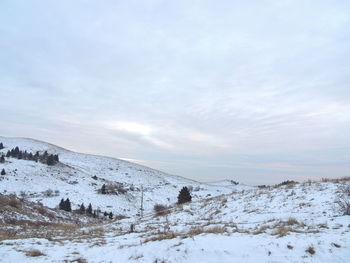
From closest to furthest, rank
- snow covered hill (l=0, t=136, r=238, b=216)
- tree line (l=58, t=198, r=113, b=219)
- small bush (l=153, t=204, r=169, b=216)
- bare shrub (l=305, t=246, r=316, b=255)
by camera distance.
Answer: bare shrub (l=305, t=246, r=316, b=255) → small bush (l=153, t=204, r=169, b=216) → tree line (l=58, t=198, r=113, b=219) → snow covered hill (l=0, t=136, r=238, b=216)

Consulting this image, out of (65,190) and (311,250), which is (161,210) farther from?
Result: (65,190)

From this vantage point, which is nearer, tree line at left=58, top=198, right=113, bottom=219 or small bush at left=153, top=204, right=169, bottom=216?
small bush at left=153, top=204, right=169, bottom=216

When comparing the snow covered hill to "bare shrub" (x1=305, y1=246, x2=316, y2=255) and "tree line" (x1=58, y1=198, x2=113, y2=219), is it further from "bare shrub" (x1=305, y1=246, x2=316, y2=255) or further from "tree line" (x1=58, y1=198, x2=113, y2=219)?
"bare shrub" (x1=305, y1=246, x2=316, y2=255)

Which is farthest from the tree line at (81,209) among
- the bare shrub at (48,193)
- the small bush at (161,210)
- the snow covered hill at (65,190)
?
the small bush at (161,210)

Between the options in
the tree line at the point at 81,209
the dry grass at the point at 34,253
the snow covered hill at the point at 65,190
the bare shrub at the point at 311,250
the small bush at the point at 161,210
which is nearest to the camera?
the bare shrub at the point at 311,250

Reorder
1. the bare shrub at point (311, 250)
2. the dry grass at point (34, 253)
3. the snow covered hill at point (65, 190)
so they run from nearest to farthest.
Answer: the bare shrub at point (311, 250) < the dry grass at point (34, 253) < the snow covered hill at point (65, 190)

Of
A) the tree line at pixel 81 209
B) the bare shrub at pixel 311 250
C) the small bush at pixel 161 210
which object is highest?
the bare shrub at pixel 311 250

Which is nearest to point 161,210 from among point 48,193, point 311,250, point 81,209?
point 311,250

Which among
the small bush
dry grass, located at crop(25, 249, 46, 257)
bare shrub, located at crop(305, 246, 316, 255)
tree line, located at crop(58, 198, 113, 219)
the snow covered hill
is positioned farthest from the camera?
the snow covered hill

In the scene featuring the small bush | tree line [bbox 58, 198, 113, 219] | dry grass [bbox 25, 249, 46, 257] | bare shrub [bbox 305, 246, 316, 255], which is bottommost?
tree line [bbox 58, 198, 113, 219]

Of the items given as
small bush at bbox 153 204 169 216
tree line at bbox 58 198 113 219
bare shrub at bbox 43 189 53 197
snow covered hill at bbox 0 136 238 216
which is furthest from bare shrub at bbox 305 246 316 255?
bare shrub at bbox 43 189 53 197

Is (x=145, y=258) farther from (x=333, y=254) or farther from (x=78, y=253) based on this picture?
(x=333, y=254)

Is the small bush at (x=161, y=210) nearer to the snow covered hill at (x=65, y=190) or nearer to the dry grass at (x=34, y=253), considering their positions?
the dry grass at (x=34, y=253)

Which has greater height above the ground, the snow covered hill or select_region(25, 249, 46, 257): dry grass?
select_region(25, 249, 46, 257): dry grass
